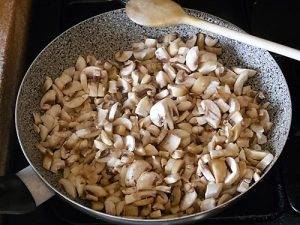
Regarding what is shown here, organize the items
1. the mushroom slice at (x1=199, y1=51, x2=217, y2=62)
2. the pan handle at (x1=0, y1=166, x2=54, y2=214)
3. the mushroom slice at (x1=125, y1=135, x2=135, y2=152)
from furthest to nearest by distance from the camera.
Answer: the mushroom slice at (x1=199, y1=51, x2=217, y2=62) < the mushroom slice at (x1=125, y1=135, x2=135, y2=152) < the pan handle at (x1=0, y1=166, x2=54, y2=214)

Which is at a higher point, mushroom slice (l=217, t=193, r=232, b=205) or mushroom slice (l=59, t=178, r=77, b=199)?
mushroom slice (l=217, t=193, r=232, b=205)

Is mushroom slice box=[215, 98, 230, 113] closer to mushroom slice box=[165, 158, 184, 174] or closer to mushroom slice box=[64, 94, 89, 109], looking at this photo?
mushroom slice box=[165, 158, 184, 174]

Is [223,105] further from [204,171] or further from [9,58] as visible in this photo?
[9,58]

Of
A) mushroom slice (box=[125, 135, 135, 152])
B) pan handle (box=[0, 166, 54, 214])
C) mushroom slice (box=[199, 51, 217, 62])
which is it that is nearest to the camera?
pan handle (box=[0, 166, 54, 214])

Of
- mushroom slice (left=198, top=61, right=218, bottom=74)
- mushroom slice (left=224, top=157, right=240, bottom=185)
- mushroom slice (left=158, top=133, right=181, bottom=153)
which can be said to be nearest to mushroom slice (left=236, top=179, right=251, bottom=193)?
mushroom slice (left=224, top=157, right=240, bottom=185)

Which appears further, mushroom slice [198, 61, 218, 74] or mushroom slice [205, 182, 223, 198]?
mushroom slice [198, 61, 218, 74]

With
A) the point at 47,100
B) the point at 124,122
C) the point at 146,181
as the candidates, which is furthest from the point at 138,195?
the point at 47,100

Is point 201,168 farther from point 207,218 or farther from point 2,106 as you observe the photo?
point 2,106

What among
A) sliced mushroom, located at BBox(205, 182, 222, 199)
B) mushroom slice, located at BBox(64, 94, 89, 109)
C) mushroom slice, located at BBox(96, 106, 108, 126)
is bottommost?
sliced mushroom, located at BBox(205, 182, 222, 199)
